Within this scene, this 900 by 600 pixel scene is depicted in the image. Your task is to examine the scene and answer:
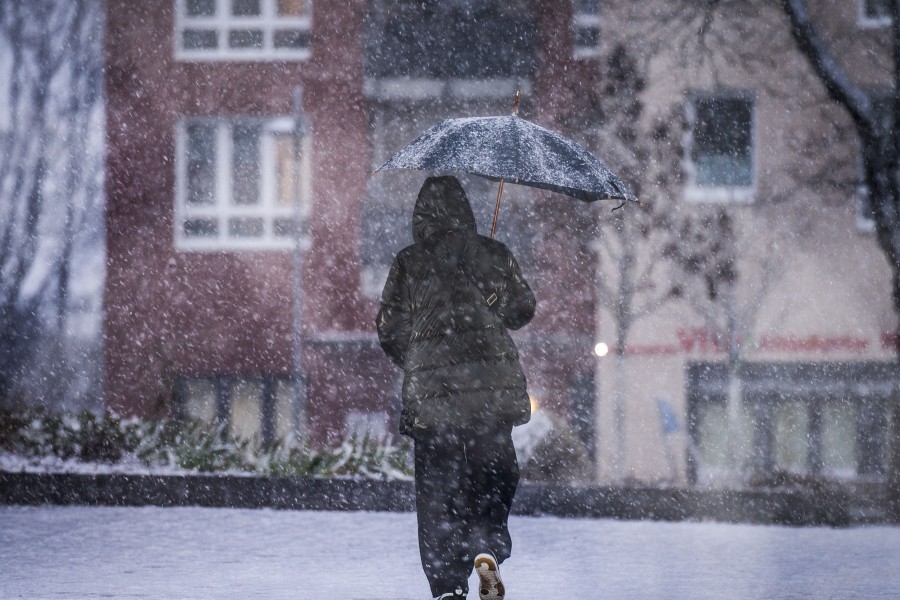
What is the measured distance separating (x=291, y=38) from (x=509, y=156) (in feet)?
54.7

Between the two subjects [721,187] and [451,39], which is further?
[451,39]

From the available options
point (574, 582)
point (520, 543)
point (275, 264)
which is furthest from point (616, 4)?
point (574, 582)

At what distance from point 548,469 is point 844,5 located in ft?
39.1

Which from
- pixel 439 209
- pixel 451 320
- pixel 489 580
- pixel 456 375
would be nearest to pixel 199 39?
pixel 439 209

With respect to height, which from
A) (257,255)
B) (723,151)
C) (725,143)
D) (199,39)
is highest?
(199,39)

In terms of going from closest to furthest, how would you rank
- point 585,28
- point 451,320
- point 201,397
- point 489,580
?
point 489,580 < point 451,320 < point 585,28 < point 201,397

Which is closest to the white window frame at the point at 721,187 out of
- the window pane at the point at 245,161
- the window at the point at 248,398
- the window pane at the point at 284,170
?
the window pane at the point at 284,170

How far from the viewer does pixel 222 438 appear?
1260cm

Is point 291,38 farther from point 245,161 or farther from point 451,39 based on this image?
point 451,39

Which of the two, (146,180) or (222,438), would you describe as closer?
(222,438)

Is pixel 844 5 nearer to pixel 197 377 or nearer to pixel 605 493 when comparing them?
pixel 197 377

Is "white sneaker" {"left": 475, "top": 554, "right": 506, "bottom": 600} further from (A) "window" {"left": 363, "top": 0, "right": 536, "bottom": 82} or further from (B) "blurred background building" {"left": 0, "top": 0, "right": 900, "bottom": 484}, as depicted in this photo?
(A) "window" {"left": 363, "top": 0, "right": 536, "bottom": 82}

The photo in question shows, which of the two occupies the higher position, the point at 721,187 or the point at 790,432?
the point at 721,187

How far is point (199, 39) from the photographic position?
2206 centimetres
